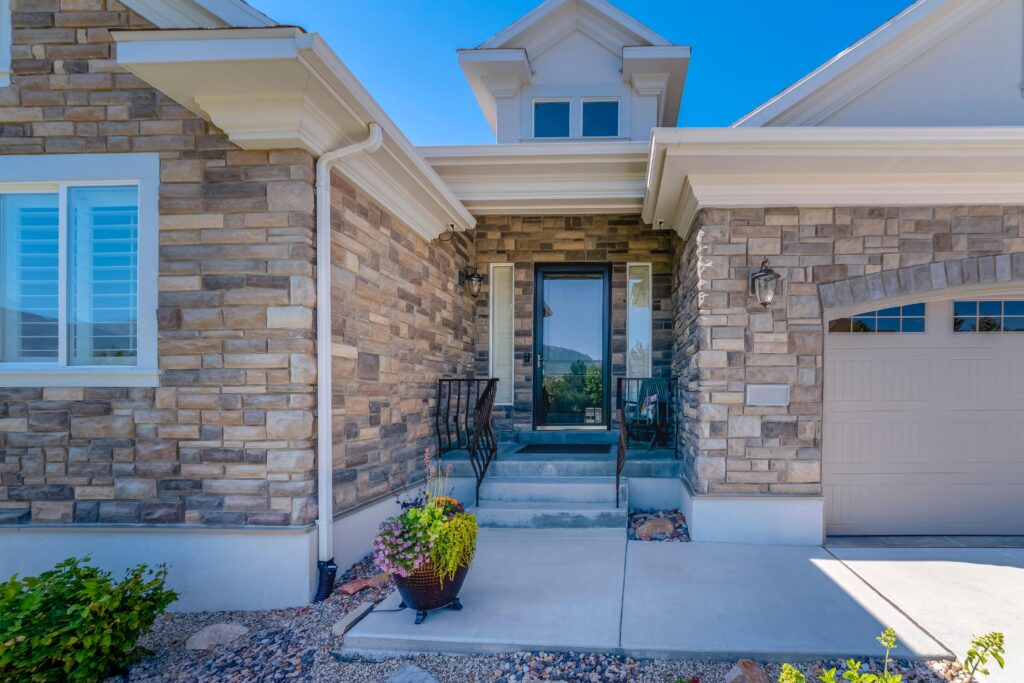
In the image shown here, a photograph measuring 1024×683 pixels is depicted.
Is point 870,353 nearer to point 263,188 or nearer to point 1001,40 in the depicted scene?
point 1001,40

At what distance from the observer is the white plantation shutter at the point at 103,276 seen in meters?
3.38

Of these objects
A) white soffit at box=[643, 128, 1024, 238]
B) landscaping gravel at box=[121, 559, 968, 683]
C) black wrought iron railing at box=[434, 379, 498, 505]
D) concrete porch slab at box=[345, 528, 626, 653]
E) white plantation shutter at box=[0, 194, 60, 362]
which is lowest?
landscaping gravel at box=[121, 559, 968, 683]

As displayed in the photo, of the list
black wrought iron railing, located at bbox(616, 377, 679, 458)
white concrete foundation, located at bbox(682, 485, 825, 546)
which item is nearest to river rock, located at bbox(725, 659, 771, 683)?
white concrete foundation, located at bbox(682, 485, 825, 546)

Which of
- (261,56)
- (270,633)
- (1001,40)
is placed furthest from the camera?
(1001,40)

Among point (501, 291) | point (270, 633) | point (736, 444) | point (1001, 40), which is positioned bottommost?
point (270, 633)

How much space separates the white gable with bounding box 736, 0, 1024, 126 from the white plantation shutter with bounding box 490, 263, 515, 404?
11.2 ft

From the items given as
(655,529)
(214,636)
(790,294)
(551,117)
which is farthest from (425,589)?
(551,117)

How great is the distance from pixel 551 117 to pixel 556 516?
551cm

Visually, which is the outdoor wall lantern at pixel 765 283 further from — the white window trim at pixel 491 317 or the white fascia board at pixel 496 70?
the white fascia board at pixel 496 70

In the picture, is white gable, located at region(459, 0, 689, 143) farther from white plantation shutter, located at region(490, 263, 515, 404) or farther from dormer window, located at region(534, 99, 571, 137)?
white plantation shutter, located at region(490, 263, 515, 404)

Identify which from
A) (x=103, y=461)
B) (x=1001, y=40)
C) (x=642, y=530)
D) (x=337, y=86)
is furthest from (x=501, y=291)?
(x=1001, y=40)

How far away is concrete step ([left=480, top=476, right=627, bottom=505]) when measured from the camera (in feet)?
15.9

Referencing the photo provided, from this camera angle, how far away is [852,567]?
12.3 ft

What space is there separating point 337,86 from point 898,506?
5.34 meters
